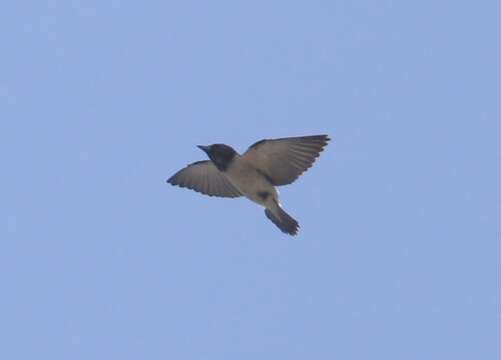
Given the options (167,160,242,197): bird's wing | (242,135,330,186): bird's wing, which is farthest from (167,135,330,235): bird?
(167,160,242,197): bird's wing

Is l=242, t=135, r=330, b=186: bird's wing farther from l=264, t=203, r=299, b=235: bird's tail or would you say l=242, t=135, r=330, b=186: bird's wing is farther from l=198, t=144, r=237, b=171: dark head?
l=264, t=203, r=299, b=235: bird's tail

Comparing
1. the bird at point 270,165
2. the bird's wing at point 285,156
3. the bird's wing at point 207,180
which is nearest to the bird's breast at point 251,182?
the bird at point 270,165

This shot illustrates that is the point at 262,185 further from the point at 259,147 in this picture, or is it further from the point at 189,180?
the point at 189,180

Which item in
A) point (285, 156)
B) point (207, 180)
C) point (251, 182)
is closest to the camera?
point (251, 182)

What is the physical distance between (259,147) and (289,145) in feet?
1.38

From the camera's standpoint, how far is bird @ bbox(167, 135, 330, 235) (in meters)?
23.9

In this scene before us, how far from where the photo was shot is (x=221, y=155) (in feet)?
78.8

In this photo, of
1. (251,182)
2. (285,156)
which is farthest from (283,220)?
(285,156)

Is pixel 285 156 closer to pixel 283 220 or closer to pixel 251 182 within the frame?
pixel 251 182

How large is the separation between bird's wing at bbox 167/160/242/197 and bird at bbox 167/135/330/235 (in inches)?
39.5

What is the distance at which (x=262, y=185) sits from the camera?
78.3 feet

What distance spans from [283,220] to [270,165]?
31.1 inches

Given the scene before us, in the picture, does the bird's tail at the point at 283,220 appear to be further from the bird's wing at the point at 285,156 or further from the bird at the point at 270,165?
the bird's wing at the point at 285,156

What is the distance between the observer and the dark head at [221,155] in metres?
24.0
